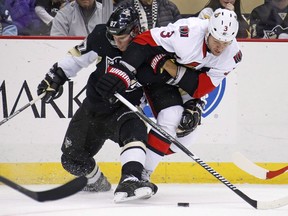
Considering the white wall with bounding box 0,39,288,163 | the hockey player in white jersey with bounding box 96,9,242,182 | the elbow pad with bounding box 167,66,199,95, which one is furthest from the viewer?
the white wall with bounding box 0,39,288,163

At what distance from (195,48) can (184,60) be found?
0.31ft

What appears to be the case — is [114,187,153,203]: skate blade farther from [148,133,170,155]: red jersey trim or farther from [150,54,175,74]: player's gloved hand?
[150,54,175,74]: player's gloved hand

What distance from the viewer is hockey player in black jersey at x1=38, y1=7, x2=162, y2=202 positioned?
14.9ft

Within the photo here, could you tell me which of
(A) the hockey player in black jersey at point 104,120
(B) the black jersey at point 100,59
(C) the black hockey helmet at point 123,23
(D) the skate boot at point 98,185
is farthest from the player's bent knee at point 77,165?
(C) the black hockey helmet at point 123,23

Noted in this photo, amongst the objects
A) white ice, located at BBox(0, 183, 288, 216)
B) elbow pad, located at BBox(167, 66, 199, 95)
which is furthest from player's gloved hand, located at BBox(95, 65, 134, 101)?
white ice, located at BBox(0, 183, 288, 216)

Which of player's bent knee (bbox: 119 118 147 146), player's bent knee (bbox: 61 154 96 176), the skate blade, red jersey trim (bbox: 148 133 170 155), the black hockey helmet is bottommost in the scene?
player's bent knee (bbox: 61 154 96 176)

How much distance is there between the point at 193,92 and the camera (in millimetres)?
4727

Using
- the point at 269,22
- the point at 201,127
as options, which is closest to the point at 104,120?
the point at 201,127

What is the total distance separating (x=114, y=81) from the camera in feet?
14.8

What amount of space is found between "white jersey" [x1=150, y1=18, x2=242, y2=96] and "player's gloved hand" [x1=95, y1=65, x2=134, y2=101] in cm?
27

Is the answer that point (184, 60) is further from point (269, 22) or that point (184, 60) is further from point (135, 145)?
point (269, 22)

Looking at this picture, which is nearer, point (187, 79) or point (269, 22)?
point (187, 79)

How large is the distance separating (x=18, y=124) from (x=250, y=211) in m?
2.06

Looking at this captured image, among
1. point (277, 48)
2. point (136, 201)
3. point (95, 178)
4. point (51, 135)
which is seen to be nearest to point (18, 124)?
point (51, 135)
